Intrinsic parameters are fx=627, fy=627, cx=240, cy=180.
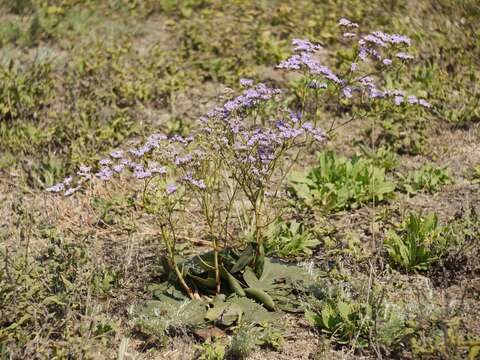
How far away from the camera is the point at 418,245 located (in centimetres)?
385

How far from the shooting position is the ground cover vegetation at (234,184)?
334 cm

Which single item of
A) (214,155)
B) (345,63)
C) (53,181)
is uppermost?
(214,155)

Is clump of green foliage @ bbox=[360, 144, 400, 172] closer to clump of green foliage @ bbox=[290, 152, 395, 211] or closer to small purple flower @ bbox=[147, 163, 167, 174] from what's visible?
clump of green foliage @ bbox=[290, 152, 395, 211]

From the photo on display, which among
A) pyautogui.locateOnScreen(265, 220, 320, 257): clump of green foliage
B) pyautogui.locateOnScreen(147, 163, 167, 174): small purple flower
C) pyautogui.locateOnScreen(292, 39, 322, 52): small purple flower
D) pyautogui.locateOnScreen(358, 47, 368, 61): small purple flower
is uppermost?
pyautogui.locateOnScreen(292, 39, 322, 52): small purple flower

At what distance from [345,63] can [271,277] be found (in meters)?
3.19

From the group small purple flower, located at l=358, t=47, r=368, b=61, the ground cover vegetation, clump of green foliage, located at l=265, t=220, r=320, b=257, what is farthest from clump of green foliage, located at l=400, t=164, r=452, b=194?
small purple flower, located at l=358, t=47, r=368, b=61

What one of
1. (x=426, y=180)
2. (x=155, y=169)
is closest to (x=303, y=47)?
(x=155, y=169)

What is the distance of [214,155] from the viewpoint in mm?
3379

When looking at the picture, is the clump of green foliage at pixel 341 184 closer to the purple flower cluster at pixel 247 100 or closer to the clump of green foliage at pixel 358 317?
the clump of green foliage at pixel 358 317

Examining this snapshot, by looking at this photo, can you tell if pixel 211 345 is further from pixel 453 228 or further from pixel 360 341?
pixel 453 228

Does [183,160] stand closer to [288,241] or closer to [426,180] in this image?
[288,241]

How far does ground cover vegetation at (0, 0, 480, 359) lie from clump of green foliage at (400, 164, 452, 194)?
0.06 ft

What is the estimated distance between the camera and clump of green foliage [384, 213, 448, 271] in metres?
3.85

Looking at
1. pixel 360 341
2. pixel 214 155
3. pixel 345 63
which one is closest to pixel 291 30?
pixel 345 63
